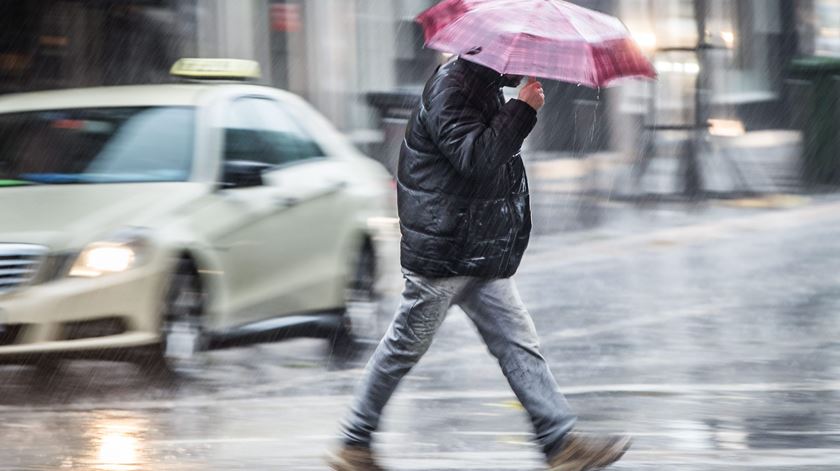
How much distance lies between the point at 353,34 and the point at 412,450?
16498 mm

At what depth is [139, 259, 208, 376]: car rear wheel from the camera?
823 cm

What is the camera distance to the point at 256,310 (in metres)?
8.81

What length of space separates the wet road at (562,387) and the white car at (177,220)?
28 cm

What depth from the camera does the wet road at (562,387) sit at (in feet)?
21.4

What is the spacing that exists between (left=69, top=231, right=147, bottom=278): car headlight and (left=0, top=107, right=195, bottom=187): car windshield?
1.86 ft

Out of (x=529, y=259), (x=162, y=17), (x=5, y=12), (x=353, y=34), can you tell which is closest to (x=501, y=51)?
(x=529, y=259)

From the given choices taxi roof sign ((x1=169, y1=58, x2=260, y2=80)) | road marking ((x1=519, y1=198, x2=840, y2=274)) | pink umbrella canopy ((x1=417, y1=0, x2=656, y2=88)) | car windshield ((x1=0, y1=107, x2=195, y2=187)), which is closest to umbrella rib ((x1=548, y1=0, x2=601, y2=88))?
pink umbrella canopy ((x1=417, y1=0, x2=656, y2=88))

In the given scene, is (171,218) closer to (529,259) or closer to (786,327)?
(786,327)

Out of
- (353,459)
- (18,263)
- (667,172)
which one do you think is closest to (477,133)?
(353,459)

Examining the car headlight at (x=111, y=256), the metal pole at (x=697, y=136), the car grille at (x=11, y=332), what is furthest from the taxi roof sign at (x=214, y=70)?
the metal pole at (x=697, y=136)

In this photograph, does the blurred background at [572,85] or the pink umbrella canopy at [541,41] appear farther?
the blurred background at [572,85]

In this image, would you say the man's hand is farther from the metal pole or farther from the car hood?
the metal pole

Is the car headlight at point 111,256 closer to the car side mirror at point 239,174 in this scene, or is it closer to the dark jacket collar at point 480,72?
the car side mirror at point 239,174

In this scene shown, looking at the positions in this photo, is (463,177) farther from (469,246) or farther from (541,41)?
(541,41)
